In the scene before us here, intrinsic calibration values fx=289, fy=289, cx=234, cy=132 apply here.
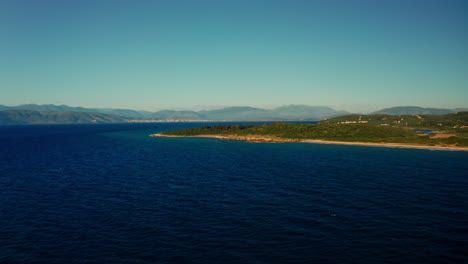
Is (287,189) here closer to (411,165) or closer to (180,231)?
(180,231)

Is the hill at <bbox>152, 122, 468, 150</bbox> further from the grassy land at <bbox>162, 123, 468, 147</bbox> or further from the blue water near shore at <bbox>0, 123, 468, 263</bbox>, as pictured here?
the blue water near shore at <bbox>0, 123, 468, 263</bbox>

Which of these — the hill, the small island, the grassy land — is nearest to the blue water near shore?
the small island

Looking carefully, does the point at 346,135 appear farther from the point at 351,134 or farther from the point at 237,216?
the point at 237,216

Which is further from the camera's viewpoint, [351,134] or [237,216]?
[351,134]

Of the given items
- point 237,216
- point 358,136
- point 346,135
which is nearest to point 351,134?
point 346,135

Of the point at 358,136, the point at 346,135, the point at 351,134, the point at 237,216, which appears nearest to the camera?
the point at 237,216

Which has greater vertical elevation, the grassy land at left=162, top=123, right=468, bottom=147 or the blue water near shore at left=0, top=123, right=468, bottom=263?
the grassy land at left=162, top=123, right=468, bottom=147

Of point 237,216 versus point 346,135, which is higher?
point 346,135

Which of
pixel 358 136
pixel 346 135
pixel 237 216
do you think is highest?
pixel 346 135
